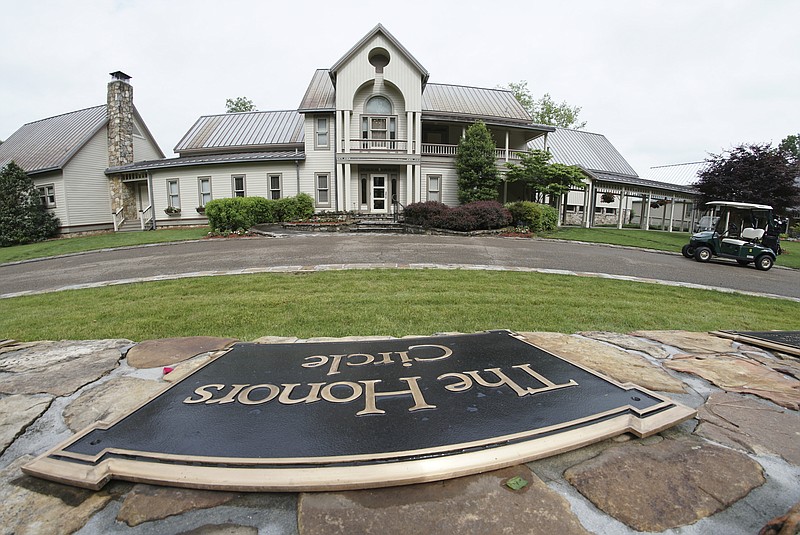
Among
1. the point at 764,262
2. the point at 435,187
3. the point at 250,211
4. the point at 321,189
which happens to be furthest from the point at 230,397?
the point at 435,187

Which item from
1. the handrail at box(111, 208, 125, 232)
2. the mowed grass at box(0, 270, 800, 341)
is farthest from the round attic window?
the handrail at box(111, 208, 125, 232)

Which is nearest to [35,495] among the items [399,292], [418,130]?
[399,292]

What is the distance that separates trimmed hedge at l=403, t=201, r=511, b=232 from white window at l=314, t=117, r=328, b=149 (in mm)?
7326

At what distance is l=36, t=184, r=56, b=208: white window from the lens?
22.5 meters

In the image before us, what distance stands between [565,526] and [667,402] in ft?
3.34

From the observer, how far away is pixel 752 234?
1120cm

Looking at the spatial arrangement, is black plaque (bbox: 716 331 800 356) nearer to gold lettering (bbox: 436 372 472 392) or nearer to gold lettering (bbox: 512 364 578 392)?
gold lettering (bbox: 512 364 578 392)

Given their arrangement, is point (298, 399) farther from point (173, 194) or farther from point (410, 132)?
point (173, 194)

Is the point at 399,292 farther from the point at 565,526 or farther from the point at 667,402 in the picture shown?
the point at 565,526

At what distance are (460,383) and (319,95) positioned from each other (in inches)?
916

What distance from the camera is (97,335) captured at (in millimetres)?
3932

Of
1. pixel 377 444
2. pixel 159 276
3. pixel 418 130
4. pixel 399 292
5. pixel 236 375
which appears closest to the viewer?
pixel 377 444

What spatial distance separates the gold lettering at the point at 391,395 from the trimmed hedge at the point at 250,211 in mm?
15360

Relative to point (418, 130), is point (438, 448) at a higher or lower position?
lower
